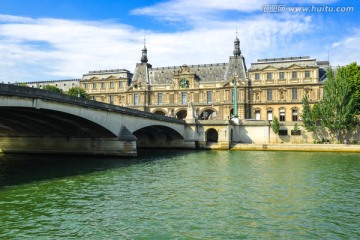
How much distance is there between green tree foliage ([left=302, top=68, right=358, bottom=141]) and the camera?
6906 cm

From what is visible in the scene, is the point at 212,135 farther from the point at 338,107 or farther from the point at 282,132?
the point at 338,107

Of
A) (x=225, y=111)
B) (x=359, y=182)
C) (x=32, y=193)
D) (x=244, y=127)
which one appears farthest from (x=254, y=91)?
(x=32, y=193)

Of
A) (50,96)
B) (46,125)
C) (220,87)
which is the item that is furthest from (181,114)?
(50,96)

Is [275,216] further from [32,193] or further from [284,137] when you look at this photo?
[284,137]

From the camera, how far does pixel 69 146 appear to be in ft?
167

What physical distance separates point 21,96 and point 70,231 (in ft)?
62.4

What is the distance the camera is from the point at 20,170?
3638 centimetres

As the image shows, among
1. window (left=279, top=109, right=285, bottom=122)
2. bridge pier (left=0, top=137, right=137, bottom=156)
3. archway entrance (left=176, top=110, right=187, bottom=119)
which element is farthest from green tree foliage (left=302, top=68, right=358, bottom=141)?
bridge pier (left=0, top=137, right=137, bottom=156)

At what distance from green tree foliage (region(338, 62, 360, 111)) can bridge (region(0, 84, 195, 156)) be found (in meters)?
36.2

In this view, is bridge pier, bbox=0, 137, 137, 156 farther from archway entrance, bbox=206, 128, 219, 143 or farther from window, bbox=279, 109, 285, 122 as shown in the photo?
window, bbox=279, 109, 285, 122

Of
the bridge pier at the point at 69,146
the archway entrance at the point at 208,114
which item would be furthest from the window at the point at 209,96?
the bridge pier at the point at 69,146

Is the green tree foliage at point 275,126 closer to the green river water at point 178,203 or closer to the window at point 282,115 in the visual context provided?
the window at point 282,115

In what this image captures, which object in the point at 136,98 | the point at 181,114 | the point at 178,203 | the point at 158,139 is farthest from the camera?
the point at 136,98

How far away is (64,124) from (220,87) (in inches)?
2175
